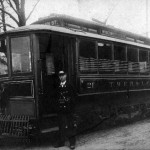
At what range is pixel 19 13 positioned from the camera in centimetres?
1703

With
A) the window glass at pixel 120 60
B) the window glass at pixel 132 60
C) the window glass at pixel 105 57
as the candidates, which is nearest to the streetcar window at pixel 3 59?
the window glass at pixel 105 57

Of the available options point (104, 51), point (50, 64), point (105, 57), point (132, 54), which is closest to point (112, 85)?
point (105, 57)

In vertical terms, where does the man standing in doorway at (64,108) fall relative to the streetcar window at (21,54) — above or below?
below

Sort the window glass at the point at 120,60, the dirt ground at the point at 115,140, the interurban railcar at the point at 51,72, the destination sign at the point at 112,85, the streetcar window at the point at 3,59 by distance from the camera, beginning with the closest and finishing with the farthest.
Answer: the dirt ground at the point at 115,140, the interurban railcar at the point at 51,72, the streetcar window at the point at 3,59, the destination sign at the point at 112,85, the window glass at the point at 120,60

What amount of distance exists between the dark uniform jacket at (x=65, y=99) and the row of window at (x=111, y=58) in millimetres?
1333

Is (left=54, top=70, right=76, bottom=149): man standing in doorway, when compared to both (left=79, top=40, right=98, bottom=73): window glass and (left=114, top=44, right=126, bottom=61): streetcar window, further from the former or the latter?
(left=114, top=44, right=126, bottom=61): streetcar window

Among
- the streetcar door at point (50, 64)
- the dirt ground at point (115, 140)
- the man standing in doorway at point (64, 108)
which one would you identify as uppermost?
the streetcar door at point (50, 64)

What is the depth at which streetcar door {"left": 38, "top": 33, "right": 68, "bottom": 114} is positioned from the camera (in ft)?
27.1

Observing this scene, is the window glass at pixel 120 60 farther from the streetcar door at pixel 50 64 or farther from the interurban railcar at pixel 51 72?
the streetcar door at pixel 50 64

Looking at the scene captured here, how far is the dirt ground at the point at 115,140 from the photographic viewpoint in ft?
25.0

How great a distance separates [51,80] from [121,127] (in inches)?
141

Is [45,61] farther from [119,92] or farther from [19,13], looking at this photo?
[19,13]

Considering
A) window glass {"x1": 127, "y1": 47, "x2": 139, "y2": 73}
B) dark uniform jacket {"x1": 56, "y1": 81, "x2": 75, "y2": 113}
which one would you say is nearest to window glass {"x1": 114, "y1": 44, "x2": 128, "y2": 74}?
window glass {"x1": 127, "y1": 47, "x2": 139, "y2": 73}

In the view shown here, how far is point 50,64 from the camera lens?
831 centimetres
